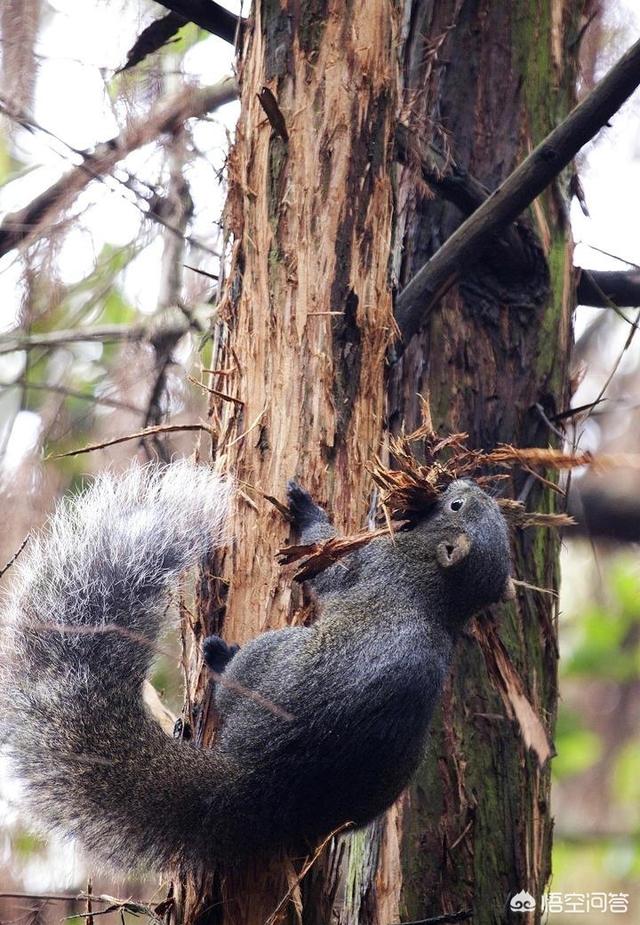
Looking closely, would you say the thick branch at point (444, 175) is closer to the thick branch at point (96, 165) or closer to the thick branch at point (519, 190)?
the thick branch at point (519, 190)

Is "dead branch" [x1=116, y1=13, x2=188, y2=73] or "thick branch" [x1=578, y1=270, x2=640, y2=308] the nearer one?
"dead branch" [x1=116, y1=13, x2=188, y2=73]

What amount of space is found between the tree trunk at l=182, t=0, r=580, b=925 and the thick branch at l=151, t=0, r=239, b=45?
18cm

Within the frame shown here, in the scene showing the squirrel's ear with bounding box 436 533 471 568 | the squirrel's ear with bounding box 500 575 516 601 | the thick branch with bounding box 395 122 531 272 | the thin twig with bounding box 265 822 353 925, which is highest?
the thick branch with bounding box 395 122 531 272

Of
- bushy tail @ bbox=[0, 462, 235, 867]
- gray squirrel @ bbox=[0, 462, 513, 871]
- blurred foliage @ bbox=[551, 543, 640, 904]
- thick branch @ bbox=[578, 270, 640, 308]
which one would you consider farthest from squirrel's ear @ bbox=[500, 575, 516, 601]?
blurred foliage @ bbox=[551, 543, 640, 904]

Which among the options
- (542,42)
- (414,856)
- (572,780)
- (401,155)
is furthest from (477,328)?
(572,780)

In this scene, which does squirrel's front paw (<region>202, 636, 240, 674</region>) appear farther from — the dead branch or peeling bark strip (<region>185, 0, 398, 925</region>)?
the dead branch

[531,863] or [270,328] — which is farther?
[531,863]

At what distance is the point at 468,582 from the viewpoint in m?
3.29

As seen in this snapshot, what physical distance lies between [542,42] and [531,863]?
10.5 ft

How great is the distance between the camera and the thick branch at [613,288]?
436 cm

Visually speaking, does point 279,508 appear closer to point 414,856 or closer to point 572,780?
point 414,856

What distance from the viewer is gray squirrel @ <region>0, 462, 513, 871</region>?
2.68 meters

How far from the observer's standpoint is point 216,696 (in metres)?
2.96

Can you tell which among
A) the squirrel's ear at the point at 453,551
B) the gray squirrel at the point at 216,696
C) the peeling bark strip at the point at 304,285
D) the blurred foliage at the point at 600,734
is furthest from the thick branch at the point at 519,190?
the blurred foliage at the point at 600,734
